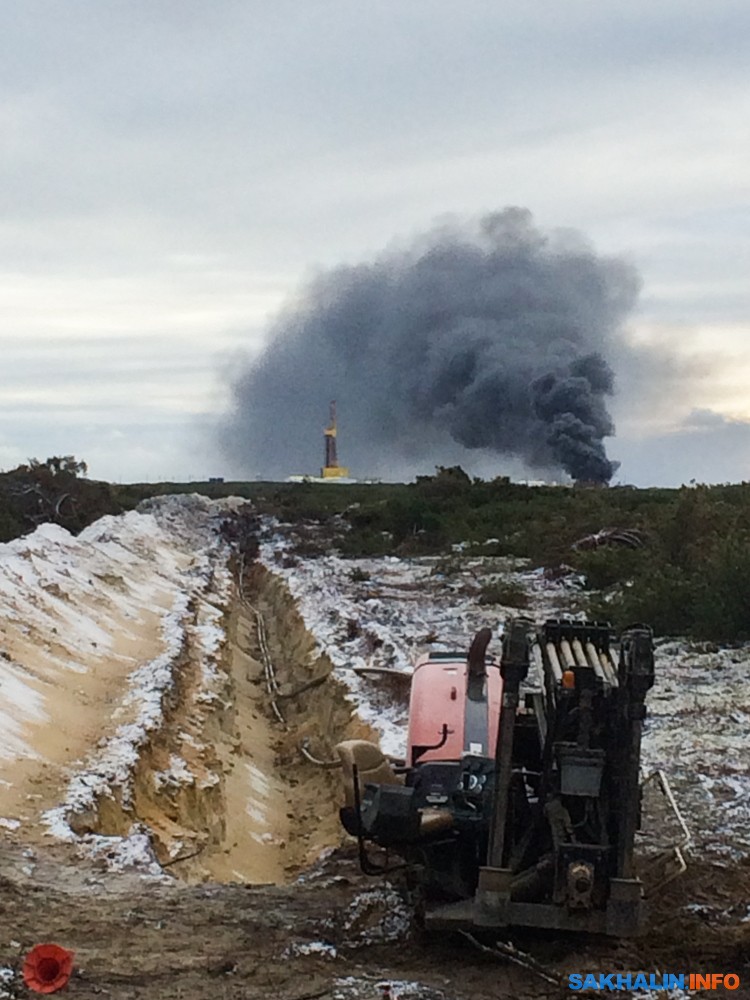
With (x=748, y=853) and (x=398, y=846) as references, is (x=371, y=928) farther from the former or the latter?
(x=748, y=853)

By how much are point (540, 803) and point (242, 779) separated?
25.1 ft

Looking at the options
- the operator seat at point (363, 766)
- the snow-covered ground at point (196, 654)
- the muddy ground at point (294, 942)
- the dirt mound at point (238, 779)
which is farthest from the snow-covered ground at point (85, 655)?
the operator seat at point (363, 766)

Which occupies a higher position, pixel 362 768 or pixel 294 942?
pixel 362 768

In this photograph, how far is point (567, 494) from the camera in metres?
42.8

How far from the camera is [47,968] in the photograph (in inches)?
206

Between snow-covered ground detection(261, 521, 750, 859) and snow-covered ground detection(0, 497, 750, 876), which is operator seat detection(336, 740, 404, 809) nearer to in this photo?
snow-covered ground detection(0, 497, 750, 876)

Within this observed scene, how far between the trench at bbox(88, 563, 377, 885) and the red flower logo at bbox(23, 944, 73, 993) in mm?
2982

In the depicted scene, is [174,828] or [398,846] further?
[174,828]

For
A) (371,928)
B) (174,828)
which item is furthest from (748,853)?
(174,828)

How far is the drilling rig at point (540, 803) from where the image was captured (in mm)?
4895

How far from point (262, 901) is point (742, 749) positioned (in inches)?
195

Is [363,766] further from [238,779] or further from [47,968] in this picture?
[238,779]

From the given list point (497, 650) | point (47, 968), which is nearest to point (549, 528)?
point (497, 650)

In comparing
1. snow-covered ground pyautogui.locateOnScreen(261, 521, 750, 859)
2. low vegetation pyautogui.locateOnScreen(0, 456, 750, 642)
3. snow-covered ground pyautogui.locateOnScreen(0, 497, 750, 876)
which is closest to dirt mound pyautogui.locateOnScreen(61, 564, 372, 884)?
snow-covered ground pyautogui.locateOnScreen(0, 497, 750, 876)
